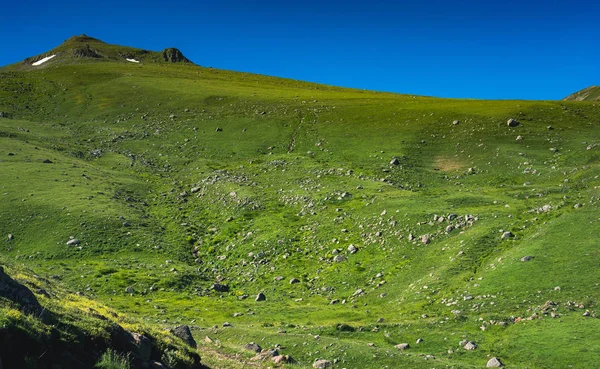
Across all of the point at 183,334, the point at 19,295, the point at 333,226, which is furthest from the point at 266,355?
the point at 333,226

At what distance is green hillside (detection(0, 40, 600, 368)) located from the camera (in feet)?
72.6

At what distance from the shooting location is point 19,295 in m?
13.0

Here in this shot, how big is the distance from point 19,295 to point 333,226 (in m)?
26.9

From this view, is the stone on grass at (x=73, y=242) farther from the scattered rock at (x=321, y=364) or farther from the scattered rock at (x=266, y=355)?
the scattered rock at (x=321, y=364)

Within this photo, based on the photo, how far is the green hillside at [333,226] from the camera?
22.1 meters

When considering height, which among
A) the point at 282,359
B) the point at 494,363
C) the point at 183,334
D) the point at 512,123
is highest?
the point at 512,123

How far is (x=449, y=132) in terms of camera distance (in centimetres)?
6159

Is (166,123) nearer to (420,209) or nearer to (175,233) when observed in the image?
(175,233)

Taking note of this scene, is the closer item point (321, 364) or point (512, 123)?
point (321, 364)

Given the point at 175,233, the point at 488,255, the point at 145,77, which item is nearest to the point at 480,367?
the point at 488,255

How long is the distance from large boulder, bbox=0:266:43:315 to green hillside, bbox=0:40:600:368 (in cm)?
761

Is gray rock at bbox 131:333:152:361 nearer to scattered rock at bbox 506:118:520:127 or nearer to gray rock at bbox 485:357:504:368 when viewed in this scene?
gray rock at bbox 485:357:504:368

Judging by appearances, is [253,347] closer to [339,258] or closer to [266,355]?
[266,355]

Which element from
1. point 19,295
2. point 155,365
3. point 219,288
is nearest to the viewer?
point 19,295
